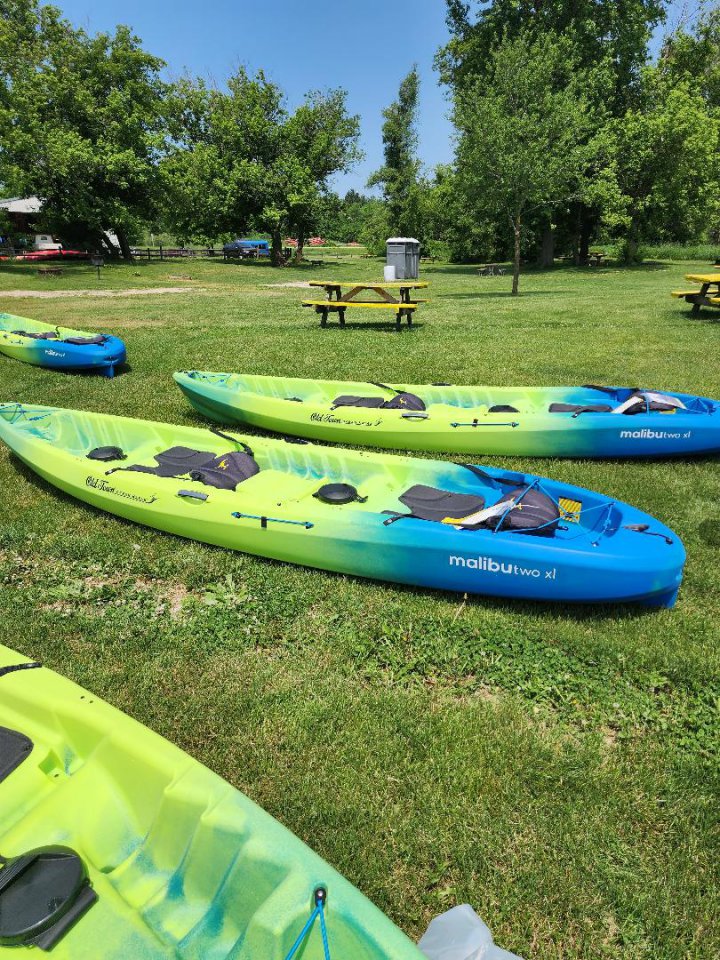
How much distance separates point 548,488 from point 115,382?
8160 mm

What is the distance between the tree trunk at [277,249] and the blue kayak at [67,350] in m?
27.4

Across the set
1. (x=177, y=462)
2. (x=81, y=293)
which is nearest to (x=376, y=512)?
(x=177, y=462)

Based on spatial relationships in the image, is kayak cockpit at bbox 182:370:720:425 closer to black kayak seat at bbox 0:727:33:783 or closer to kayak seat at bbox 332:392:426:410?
kayak seat at bbox 332:392:426:410

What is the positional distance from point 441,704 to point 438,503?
185cm

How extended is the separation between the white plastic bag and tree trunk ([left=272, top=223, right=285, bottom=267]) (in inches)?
1489

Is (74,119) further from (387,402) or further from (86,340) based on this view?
(387,402)

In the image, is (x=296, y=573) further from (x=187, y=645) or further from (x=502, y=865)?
(x=502, y=865)

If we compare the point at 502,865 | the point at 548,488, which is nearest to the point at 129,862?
the point at 502,865

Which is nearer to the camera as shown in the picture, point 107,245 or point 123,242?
point 123,242

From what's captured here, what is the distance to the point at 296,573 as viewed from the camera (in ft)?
15.9

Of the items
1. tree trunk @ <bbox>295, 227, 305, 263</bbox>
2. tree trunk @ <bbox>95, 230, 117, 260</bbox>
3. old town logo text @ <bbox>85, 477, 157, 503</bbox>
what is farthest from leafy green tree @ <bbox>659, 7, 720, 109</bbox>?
old town logo text @ <bbox>85, 477, 157, 503</bbox>

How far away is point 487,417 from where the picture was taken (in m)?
6.98

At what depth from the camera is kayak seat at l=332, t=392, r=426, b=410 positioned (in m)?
7.53

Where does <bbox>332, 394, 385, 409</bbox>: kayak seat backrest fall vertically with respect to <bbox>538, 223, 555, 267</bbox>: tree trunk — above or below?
above
